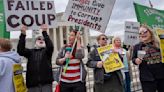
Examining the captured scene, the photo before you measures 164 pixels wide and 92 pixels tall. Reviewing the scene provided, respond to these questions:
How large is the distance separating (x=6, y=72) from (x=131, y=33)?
6210 mm

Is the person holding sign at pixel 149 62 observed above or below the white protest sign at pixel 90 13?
below

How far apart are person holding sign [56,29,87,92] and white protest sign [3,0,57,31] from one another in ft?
1.80

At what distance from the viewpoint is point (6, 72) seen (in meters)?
5.45

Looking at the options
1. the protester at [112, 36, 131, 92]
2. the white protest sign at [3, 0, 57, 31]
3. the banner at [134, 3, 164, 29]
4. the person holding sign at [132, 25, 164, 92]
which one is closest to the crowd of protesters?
the person holding sign at [132, 25, 164, 92]

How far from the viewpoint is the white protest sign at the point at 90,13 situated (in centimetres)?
723

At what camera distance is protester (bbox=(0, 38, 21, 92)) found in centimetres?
539

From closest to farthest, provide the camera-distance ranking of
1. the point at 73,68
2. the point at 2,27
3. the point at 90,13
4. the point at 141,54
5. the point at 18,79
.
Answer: the point at 18,79 < the point at 141,54 < the point at 2,27 < the point at 73,68 < the point at 90,13

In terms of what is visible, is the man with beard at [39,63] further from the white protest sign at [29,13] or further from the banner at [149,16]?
the banner at [149,16]

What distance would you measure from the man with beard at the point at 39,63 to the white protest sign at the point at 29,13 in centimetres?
24

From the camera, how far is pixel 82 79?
21.7 feet

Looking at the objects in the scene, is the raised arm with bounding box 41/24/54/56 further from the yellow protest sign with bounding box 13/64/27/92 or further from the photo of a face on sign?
the photo of a face on sign

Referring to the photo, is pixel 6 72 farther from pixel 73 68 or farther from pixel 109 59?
pixel 109 59

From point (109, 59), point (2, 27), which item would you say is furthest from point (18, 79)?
point (109, 59)

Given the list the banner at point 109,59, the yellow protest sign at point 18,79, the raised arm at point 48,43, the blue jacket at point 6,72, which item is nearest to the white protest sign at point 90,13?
the banner at point 109,59
